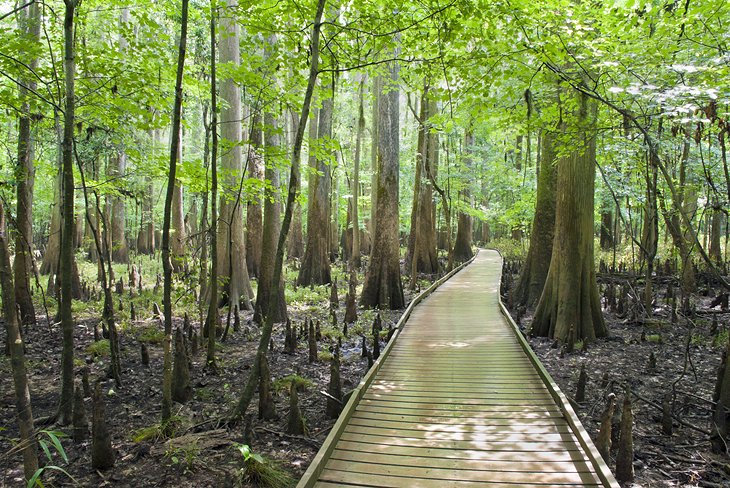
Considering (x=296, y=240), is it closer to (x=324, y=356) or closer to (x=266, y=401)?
(x=324, y=356)

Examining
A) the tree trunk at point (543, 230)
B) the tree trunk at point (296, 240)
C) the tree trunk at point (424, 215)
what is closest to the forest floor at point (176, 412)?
the tree trunk at point (543, 230)

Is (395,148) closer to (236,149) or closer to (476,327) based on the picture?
(236,149)

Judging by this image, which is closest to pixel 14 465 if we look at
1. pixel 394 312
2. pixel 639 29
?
pixel 394 312

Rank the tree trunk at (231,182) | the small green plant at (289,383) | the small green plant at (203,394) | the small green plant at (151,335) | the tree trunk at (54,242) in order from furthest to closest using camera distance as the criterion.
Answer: the tree trunk at (54,242) < the tree trunk at (231,182) < the small green plant at (151,335) < the small green plant at (289,383) < the small green plant at (203,394)

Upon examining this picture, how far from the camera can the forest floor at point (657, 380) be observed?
4.00m

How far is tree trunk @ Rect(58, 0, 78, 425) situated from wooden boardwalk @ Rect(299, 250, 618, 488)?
2634 millimetres

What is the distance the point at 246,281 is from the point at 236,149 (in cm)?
301

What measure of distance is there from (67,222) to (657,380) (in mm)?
7087

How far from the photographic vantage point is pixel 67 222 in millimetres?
4113

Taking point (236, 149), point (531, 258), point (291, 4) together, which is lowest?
point (531, 258)

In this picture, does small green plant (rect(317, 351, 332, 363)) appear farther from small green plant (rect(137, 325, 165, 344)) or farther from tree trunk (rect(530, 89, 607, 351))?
tree trunk (rect(530, 89, 607, 351))

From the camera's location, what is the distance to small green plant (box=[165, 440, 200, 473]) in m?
3.84

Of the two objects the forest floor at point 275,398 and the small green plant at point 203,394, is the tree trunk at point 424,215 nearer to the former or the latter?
the forest floor at point 275,398

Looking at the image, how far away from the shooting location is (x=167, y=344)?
4551 mm
